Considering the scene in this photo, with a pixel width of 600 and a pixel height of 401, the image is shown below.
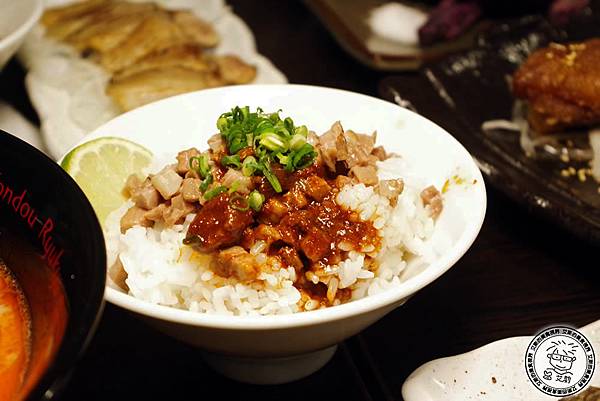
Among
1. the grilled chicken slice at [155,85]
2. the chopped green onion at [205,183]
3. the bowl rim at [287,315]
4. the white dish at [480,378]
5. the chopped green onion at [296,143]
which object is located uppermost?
the chopped green onion at [296,143]

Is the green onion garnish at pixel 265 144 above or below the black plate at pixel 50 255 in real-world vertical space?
below

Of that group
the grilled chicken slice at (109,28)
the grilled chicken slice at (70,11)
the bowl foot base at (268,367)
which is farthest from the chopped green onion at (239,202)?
the grilled chicken slice at (70,11)

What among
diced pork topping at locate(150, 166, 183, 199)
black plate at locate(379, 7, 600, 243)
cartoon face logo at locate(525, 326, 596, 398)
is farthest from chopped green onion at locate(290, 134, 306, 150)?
black plate at locate(379, 7, 600, 243)

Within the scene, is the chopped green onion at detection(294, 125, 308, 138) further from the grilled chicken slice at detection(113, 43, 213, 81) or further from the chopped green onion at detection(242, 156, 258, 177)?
the grilled chicken slice at detection(113, 43, 213, 81)

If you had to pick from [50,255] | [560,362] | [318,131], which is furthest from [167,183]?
[560,362]

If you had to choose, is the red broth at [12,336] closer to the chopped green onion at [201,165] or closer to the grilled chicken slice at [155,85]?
the chopped green onion at [201,165]

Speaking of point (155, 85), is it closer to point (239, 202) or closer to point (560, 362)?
point (239, 202)
